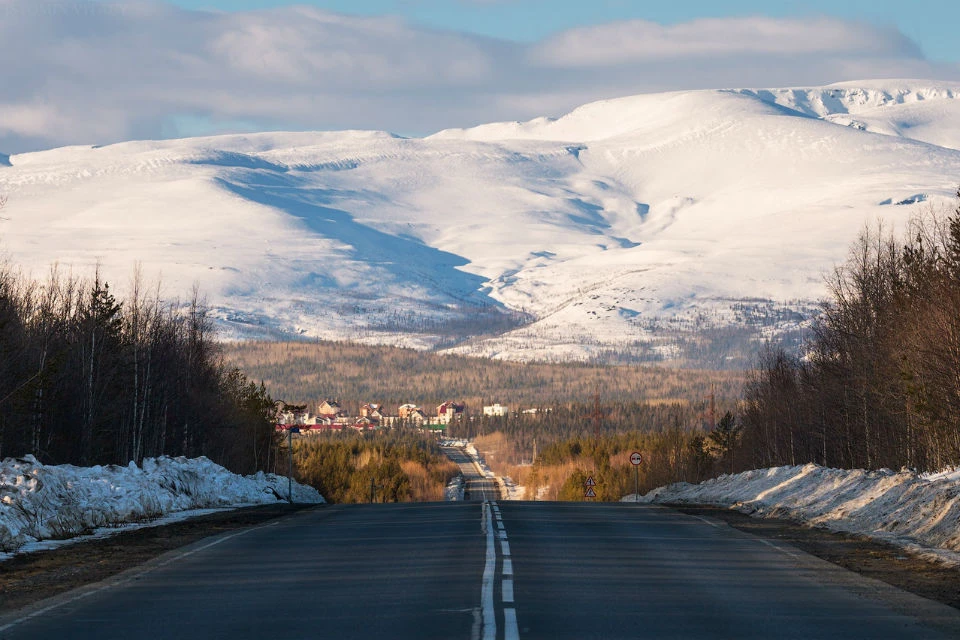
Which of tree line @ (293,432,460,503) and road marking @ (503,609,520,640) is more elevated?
road marking @ (503,609,520,640)

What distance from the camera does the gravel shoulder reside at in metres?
16.8

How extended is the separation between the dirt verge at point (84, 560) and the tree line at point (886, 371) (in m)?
19.5

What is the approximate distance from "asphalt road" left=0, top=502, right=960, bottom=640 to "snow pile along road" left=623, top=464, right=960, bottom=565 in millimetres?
2422

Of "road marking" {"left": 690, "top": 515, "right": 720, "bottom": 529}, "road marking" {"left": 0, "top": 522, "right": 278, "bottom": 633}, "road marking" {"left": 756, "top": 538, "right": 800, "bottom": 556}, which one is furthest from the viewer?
"road marking" {"left": 690, "top": 515, "right": 720, "bottom": 529}

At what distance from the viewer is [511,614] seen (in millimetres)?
14070

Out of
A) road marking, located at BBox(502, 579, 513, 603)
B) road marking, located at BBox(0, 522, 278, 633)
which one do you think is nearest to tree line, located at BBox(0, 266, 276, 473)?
road marking, located at BBox(0, 522, 278, 633)

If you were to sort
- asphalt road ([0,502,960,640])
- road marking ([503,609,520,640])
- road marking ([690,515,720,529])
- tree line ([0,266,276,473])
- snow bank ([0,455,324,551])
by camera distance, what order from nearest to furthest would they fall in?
road marking ([503,609,520,640]) → asphalt road ([0,502,960,640]) → snow bank ([0,455,324,551]) → road marking ([690,515,720,529]) → tree line ([0,266,276,473])

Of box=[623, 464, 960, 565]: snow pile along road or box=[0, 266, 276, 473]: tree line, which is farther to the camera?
box=[0, 266, 276, 473]: tree line

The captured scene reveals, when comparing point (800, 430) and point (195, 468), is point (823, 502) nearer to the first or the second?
point (195, 468)

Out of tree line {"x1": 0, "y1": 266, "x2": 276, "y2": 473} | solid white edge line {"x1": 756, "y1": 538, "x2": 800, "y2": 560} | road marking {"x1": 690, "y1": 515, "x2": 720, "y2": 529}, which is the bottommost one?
road marking {"x1": 690, "y1": 515, "x2": 720, "y2": 529}

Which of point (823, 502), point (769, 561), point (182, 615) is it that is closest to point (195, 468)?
point (823, 502)

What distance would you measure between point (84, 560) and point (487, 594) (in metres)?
7.98

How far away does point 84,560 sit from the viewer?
20469mm

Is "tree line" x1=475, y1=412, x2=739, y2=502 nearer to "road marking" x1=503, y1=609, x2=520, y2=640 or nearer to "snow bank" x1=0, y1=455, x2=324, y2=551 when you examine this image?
"snow bank" x1=0, y1=455, x2=324, y2=551
